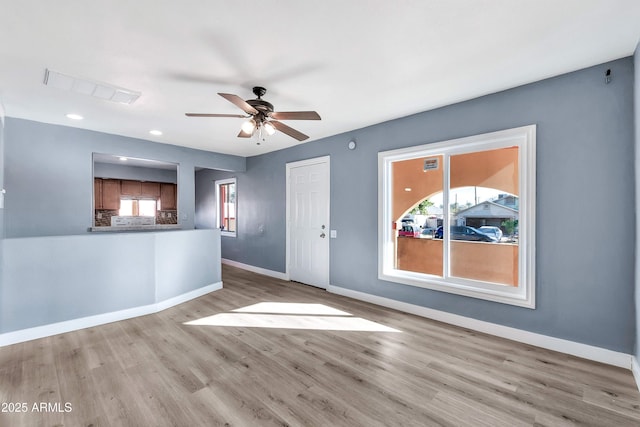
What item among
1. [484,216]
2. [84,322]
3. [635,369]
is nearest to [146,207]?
[84,322]

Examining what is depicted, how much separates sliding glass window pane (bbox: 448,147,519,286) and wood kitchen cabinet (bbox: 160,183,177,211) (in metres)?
4.56

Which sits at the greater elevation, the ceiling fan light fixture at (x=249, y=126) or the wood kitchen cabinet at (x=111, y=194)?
the ceiling fan light fixture at (x=249, y=126)

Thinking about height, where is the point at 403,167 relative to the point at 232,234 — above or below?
above

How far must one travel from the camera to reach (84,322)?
3.27 meters

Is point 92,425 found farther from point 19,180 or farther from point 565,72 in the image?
point 565,72

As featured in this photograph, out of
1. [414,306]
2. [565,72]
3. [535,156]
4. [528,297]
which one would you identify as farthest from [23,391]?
[565,72]

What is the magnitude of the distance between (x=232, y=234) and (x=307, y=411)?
5.45 metres

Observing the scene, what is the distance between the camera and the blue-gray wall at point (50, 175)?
3.63m

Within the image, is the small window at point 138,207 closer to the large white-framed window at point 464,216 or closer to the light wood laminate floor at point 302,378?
the light wood laminate floor at point 302,378

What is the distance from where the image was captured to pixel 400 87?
287 centimetres

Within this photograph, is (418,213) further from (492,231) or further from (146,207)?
(146,207)

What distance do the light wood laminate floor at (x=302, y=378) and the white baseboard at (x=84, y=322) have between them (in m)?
0.11

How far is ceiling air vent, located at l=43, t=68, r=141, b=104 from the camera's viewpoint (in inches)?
99.9

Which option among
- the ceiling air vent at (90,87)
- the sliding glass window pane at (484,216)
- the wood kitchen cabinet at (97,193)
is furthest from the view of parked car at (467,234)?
the wood kitchen cabinet at (97,193)
